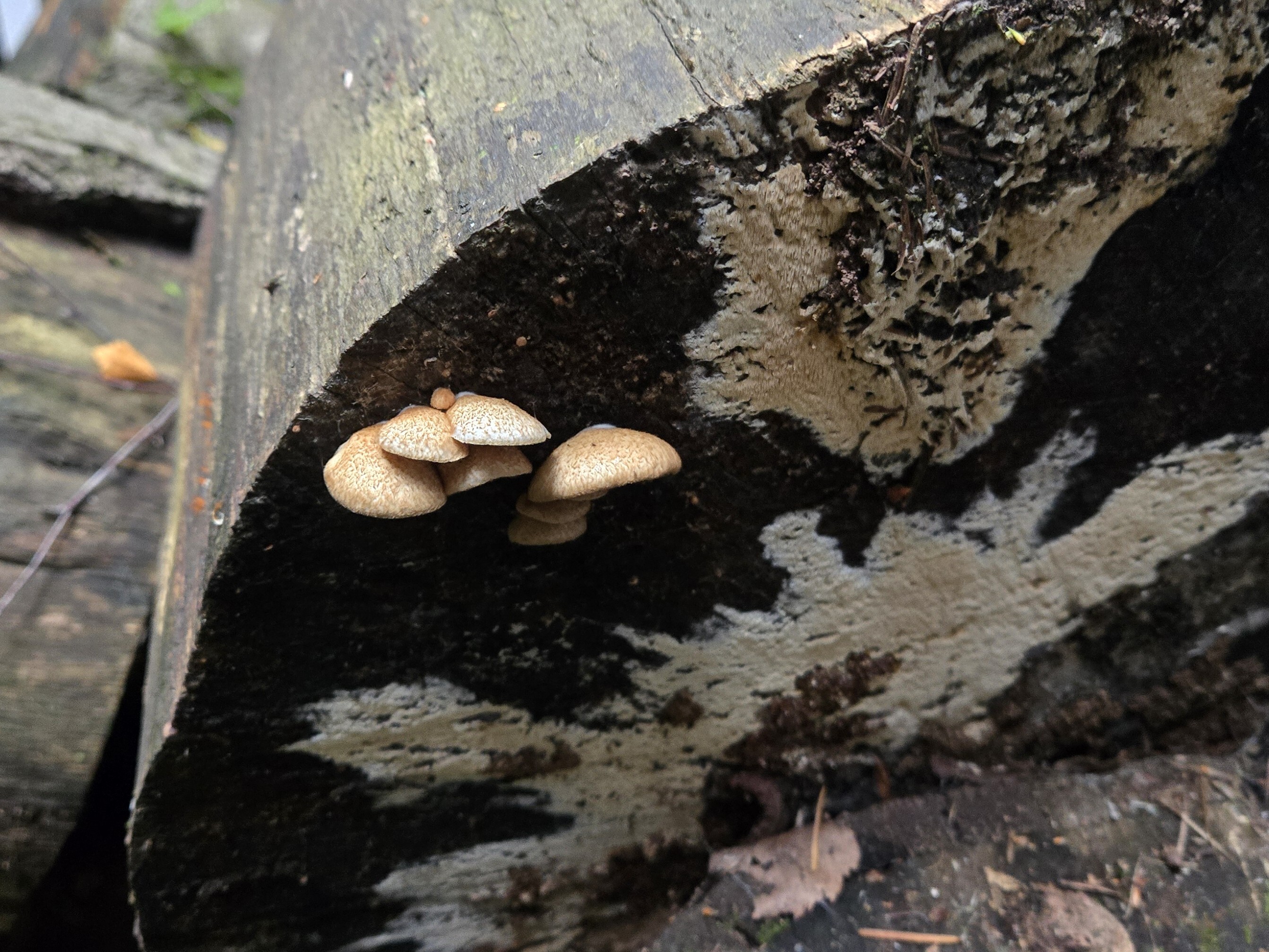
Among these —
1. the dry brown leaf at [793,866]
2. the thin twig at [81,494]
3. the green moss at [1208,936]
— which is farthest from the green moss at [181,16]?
the green moss at [1208,936]

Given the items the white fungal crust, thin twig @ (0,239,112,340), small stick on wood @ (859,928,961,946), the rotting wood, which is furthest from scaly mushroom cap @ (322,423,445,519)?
the rotting wood

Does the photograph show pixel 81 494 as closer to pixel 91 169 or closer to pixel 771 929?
pixel 91 169

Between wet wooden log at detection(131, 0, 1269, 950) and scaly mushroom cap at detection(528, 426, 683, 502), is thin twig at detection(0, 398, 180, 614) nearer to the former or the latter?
wet wooden log at detection(131, 0, 1269, 950)

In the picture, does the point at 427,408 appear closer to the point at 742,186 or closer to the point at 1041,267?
the point at 742,186

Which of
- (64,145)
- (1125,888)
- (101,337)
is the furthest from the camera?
(64,145)

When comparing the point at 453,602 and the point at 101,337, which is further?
the point at 101,337

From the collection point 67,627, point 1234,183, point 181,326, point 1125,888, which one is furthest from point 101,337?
point 1125,888
